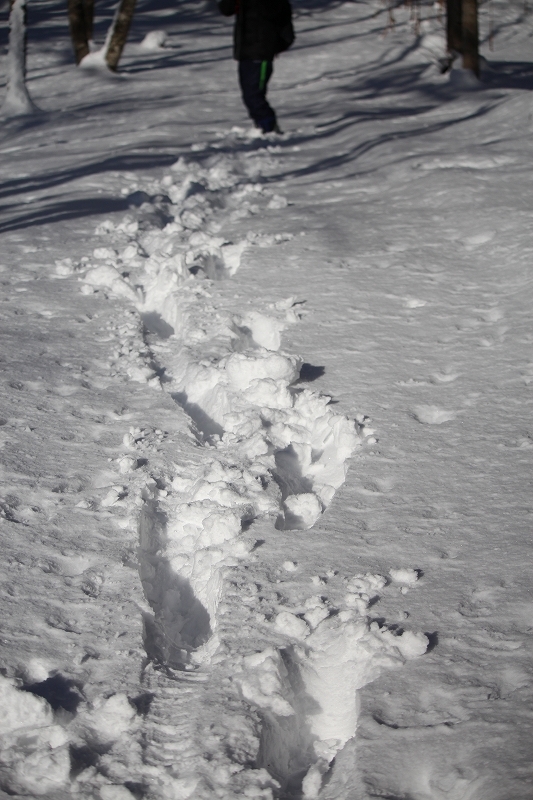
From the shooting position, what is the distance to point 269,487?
97.0 inches

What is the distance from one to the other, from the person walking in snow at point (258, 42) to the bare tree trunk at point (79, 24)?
3.69 meters

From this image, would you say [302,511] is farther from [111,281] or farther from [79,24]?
[79,24]

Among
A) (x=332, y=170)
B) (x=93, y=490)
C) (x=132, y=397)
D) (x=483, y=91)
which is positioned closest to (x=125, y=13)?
(x=483, y=91)

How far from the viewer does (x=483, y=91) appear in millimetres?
8633

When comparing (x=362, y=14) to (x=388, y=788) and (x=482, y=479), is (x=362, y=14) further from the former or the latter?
(x=388, y=788)

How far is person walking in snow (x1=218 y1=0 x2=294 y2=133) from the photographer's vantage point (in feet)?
23.5

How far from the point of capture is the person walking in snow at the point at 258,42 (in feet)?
23.5

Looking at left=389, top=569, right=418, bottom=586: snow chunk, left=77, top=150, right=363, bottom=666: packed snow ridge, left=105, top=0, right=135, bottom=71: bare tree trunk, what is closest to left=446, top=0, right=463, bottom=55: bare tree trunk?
left=105, top=0, right=135, bottom=71: bare tree trunk

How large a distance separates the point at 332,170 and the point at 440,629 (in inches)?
195

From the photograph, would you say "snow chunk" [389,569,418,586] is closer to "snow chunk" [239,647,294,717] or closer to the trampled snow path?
the trampled snow path

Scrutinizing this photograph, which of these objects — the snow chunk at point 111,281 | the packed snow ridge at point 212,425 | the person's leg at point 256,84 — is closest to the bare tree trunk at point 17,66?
the person's leg at point 256,84

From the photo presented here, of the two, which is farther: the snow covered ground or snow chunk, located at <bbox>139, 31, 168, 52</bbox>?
snow chunk, located at <bbox>139, 31, 168, 52</bbox>

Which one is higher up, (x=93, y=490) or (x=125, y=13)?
(x=125, y=13)

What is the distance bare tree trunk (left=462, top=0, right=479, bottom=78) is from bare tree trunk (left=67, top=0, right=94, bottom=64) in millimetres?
5157
